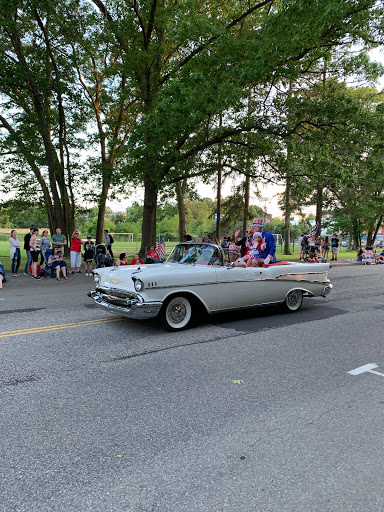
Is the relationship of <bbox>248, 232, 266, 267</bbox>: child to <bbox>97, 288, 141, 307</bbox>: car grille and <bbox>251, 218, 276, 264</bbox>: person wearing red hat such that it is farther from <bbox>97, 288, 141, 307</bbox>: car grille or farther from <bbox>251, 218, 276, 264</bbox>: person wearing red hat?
<bbox>97, 288, 141, 307</bbox>: car grille

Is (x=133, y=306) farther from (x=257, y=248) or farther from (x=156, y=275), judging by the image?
(x=257, y=248)

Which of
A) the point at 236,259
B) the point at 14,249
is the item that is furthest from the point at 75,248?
→ the point at 236,259

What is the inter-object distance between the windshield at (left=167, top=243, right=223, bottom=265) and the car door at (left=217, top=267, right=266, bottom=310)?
13.9 inches

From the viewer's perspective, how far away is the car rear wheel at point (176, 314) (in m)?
5.88

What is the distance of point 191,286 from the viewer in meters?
5.91

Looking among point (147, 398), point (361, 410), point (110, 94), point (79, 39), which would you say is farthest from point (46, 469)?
point (110, 94)

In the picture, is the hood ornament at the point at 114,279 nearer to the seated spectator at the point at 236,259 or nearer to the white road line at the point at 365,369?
the seated spectator at the point at 236,259

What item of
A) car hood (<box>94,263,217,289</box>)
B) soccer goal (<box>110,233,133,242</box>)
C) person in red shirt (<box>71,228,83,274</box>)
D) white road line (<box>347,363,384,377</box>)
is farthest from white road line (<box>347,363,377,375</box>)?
soccer goal (<box>110,233,133,242</box>)

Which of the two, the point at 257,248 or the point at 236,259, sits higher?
the point at 257,248

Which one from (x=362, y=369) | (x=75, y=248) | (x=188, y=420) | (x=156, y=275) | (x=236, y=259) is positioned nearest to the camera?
(x=188, y=420)

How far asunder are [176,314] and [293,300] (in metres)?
2.91

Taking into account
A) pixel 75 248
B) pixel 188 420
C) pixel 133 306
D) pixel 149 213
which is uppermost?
pixel 149 213

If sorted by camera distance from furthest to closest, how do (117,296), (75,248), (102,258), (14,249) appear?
(75,248), (102,258), (14,249), (117,296)

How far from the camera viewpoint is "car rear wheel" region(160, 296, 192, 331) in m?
5.88
